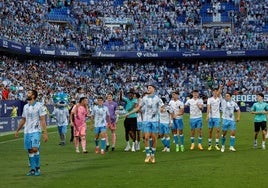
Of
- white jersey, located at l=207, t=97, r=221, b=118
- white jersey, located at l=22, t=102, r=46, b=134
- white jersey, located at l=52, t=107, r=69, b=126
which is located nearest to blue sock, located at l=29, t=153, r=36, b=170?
white jersey, located at l=22, t=102, r=46, b=134

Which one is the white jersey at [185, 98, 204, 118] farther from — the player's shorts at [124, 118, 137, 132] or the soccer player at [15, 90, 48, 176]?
the soccer player at [15, 90, 48, 176]

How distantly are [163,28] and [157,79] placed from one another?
8.75 meters

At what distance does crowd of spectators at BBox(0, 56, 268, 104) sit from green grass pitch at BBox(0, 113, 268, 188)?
41.2m

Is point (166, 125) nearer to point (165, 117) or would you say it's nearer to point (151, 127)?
point (165, 117)

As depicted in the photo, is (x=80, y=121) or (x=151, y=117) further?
(x=80, y=121)

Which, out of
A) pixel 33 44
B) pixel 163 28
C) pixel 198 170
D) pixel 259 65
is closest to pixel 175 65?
pixel 163 28

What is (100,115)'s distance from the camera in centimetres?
2331

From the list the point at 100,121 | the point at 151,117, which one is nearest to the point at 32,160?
the point at 151,117

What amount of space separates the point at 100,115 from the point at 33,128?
716 centimetres

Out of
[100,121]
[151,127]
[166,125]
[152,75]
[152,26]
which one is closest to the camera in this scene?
[151,127]

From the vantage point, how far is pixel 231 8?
86.6 meters

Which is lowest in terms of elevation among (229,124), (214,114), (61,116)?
(229,124)

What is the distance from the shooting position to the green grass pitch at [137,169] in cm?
1461

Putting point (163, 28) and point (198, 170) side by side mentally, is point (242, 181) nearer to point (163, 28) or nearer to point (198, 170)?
point (198, 170)
